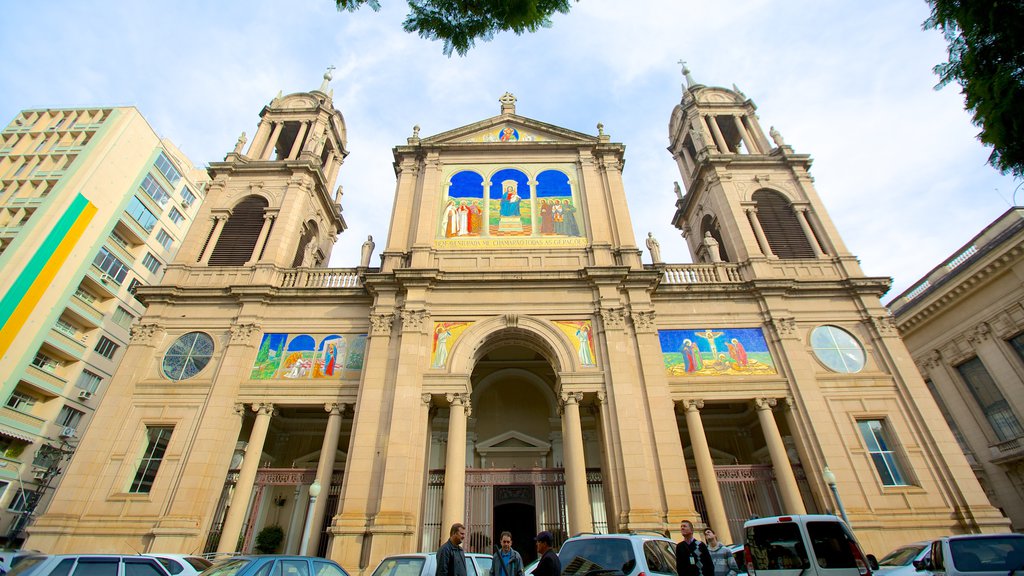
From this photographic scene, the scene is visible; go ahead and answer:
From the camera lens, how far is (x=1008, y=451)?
21.2m

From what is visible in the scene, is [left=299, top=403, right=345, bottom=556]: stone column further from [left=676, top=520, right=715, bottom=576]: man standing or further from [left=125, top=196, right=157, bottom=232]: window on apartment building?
[left=125, top=196, right=157, bottom=232]: window on apartment building

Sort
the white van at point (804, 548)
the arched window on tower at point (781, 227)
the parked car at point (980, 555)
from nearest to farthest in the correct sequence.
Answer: the parked car at point (980, 555)
the white van at point (804, 548)
the arched window on tower at point (781, 227)

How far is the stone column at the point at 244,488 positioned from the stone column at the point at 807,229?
2488cm

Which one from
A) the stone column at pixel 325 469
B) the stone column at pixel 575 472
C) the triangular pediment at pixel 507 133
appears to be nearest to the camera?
the stone column at pixel 575 472

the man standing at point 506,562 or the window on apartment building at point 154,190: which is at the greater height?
the window on apartment building at point 154,190

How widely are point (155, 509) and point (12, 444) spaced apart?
2128cm

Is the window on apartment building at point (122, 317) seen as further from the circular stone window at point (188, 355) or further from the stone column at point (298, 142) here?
the circular stone window at point (188, 355)

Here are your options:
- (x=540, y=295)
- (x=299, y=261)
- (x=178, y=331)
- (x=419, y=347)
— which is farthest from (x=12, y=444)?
(x=540, y=295)

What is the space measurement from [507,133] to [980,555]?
23.2 metres

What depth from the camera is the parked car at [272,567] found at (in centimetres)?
664

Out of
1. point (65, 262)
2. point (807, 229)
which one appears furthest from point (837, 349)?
point (65, 262)

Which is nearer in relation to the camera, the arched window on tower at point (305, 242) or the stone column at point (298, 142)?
the arched window on tower at point (305, 242)

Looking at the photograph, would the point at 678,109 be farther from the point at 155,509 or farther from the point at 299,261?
the point at 155,509

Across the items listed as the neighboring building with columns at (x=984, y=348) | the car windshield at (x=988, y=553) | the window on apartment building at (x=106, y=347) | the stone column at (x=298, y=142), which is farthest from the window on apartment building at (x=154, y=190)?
the neighboring building with columns at (x=984, y=348)
